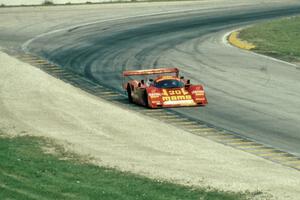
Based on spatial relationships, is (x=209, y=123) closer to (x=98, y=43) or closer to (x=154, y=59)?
(x=154, y=59)

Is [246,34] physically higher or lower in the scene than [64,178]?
lower

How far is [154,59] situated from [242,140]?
22829 mm

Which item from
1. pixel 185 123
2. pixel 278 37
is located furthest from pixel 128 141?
pixel 278 37

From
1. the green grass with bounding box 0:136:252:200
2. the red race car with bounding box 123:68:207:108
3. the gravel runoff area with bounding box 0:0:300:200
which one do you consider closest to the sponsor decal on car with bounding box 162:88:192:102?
the red race car with bounding box 123:68:207:108

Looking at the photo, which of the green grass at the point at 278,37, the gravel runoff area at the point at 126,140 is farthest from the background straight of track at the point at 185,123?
the green grass at the point at 278,37

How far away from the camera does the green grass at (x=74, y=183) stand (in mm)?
26016

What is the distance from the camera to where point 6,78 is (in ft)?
162

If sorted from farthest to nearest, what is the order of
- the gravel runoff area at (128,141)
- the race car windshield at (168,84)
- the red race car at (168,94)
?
the race car windshield at (168,84) < the red race car at (168,94) < the gravel runoff area at (128,141)

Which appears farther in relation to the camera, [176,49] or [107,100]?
[176,49]

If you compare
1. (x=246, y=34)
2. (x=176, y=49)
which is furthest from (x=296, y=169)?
(x=246, y=34)

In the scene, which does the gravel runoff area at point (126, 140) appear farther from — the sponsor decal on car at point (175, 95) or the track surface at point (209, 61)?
the track surface at point (209, 61)

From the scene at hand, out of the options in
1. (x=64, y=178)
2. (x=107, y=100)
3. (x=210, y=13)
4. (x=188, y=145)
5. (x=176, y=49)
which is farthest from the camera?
(x=210, y=13)

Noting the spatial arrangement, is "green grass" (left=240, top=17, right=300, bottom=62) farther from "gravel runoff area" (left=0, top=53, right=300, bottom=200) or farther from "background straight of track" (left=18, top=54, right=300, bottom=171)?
"gravel runoff area" (left=0, top=53, right=300, bottom=200)

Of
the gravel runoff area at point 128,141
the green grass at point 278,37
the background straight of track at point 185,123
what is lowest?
the green grass at point 278,37
